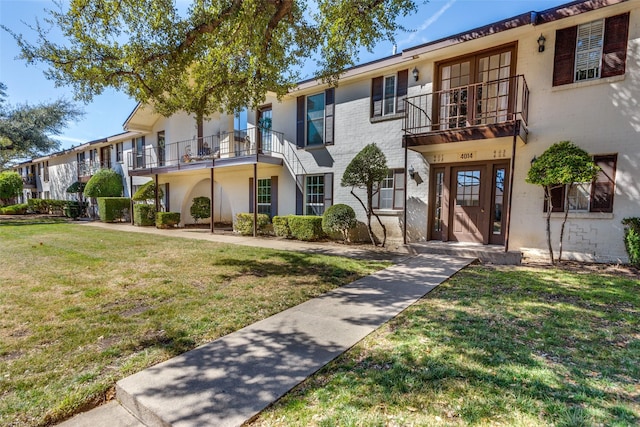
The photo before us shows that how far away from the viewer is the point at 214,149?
54.9 feet

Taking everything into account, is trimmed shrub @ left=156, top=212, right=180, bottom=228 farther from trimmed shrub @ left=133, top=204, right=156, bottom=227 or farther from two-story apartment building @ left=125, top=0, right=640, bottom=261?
two-story apartment building @ left=125, top=0, right=640, bottom=261

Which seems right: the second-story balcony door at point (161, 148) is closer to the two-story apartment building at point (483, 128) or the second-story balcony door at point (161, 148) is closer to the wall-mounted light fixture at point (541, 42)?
the two-story apartment building at point (483, 128)

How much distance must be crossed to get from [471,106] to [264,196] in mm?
9678

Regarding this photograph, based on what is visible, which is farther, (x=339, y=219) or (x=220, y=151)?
(x=220, y=151)

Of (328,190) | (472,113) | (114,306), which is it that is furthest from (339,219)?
(114,306)

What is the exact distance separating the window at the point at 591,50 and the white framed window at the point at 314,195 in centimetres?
822

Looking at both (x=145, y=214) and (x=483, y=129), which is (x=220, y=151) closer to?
(x=145, y=214)

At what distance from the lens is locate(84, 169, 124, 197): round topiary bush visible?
69.9 feet

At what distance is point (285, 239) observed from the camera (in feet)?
41.2

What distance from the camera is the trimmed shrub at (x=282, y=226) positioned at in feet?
41.5

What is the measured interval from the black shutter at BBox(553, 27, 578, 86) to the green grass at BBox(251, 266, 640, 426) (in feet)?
19.6

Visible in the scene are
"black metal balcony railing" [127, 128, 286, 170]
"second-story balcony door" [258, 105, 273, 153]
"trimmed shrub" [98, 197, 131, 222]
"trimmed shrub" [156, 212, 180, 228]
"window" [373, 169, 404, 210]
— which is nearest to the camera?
"window" [373, 169, 404, 210]

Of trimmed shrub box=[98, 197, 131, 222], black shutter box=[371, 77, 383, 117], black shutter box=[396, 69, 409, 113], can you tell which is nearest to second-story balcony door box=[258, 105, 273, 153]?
black shutter box=[371, 77, 383, 117]

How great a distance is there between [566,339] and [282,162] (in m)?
11.8
